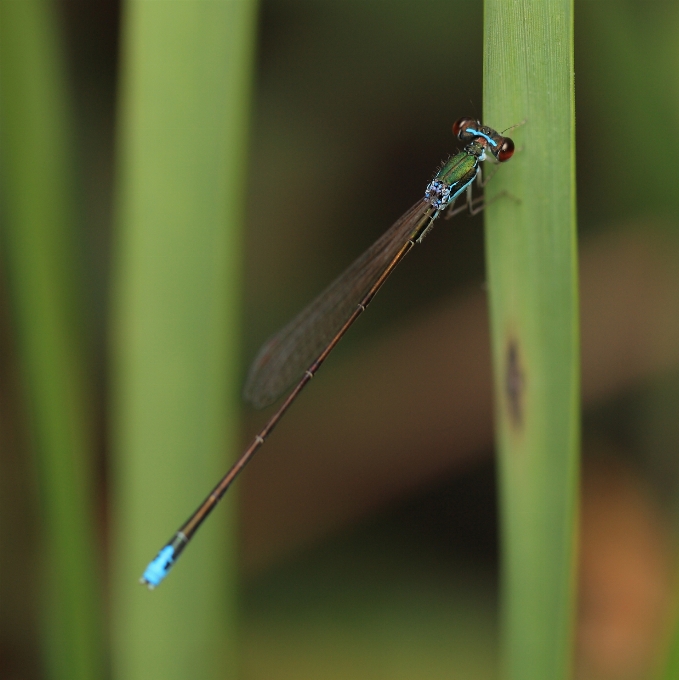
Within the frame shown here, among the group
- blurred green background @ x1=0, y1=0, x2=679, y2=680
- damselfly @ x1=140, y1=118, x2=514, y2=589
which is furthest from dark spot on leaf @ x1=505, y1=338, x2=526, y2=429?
blurred green background @ x1=0, y1=0, x2=679, y2=680

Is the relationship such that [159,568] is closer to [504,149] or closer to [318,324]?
[318,324]

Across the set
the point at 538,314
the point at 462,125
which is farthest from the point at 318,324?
the point at 538,314

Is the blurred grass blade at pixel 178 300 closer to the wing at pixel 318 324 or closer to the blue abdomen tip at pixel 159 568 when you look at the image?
the blue abdomen tip at pixel 159 568

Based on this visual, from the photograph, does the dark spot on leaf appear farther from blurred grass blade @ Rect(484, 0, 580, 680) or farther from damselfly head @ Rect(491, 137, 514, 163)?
damselfly head @ Rect(491, 137, 514, 163)

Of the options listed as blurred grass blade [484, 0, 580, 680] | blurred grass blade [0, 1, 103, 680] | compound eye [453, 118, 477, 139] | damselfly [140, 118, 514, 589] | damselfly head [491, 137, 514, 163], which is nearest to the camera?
blurred grass blade [484, 0, 580, 680]

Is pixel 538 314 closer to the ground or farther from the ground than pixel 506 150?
closer to the ground
